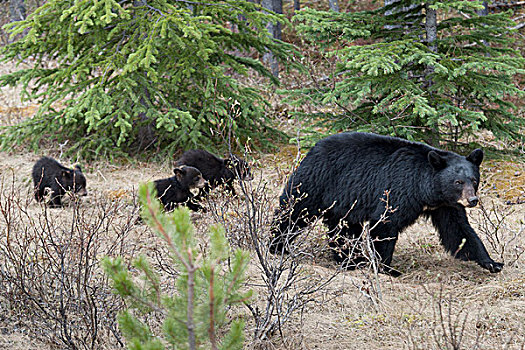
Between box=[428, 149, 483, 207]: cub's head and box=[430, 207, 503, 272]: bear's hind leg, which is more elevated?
box=[428, 149, 483, 207]: cub's head

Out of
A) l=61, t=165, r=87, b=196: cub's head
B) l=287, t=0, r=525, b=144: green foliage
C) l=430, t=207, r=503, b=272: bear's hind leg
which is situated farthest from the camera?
l=61, t=165, r=87, b=196: cub's head

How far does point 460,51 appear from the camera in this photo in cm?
875

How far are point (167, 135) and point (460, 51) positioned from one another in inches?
211

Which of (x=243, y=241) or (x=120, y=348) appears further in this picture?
(x=243, y=241)

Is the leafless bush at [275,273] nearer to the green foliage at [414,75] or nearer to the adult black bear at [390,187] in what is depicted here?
the adult black bear at [390,187]

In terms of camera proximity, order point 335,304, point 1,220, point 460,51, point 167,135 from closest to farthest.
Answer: point 335,304 < point 1,220 < point 460,51 < point 167,135

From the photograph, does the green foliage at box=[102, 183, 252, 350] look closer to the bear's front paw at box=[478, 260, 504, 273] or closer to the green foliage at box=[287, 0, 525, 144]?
the bear's front paw at box=[478, 260, 504, 273]

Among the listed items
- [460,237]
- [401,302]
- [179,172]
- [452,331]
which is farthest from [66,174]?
[452,331]

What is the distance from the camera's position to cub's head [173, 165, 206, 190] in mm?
8430

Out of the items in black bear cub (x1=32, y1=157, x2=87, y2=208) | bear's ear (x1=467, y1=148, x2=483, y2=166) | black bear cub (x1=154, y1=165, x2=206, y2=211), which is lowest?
black bear cub (x1=32, y1=157, x2=87, y2=208)

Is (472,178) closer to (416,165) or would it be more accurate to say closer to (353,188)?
(416,165)

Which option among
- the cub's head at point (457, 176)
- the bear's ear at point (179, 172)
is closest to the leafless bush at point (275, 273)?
the cub's head at point (457, 176)

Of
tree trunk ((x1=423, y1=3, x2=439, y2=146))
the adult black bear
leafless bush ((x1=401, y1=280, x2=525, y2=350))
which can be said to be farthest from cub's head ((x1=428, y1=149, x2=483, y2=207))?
tree trunk ((x1=423, y1=3, x2=439, y2=146))

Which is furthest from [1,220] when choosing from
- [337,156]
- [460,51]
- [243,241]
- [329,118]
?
[460,51]
